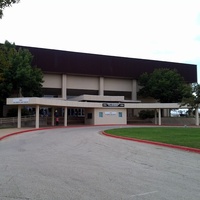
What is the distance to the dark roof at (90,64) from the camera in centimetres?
5359

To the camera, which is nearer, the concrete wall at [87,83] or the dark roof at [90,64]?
the dark roof at [90,64]

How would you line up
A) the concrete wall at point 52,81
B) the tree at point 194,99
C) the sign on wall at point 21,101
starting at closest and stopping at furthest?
the tree at point 194,99, the sign on wall at point 21,101, the concrete wall at point 52,81

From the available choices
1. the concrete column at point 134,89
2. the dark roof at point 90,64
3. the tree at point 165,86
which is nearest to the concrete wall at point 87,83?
the concrete column at point 134,89

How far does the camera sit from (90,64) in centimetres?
5725

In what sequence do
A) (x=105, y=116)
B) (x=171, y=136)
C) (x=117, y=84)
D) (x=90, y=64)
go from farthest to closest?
(x=117, y=84) → (x=90, y=64) → (x=105, y=116) → (x=171, y=136)

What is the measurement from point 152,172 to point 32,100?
92.3 ft

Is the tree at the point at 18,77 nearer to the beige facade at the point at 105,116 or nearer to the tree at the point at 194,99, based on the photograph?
the beige facade at the point at 105,116

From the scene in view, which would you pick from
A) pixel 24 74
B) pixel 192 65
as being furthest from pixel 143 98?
pixel 24 74

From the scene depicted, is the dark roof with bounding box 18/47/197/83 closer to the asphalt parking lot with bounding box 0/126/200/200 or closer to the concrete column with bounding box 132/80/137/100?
the concrete column with bounding box 132/80/137/100

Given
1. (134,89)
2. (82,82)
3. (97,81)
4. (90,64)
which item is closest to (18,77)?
(90,64)

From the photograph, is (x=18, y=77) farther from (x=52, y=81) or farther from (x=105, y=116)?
(x=105, y=116)

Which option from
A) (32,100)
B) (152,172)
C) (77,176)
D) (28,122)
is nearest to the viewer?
(77,176)

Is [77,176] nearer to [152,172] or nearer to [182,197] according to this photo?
[152,172]

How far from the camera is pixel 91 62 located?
5747 cm
